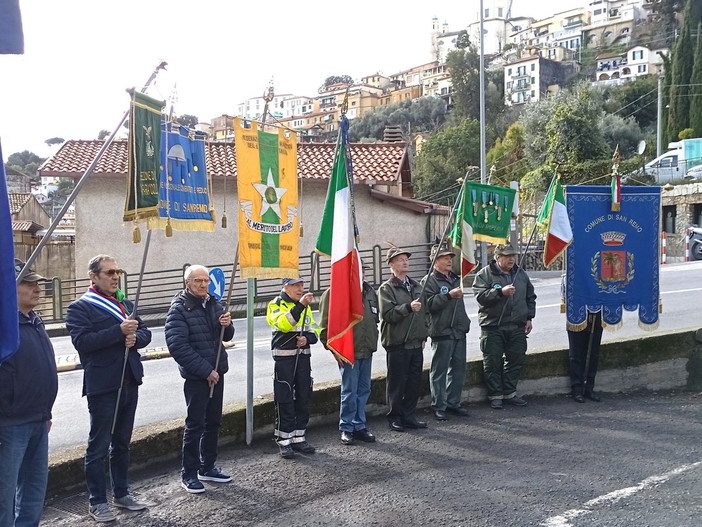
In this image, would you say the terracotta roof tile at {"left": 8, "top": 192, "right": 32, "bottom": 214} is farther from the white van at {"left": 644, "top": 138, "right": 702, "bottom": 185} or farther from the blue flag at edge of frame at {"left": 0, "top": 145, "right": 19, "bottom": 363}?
the blue flag at edge of frame at {"left": 0, "top": 145, "right": 19, "bottom": 363}

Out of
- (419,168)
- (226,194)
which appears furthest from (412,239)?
(419,168)

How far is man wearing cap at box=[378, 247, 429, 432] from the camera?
24.9ft

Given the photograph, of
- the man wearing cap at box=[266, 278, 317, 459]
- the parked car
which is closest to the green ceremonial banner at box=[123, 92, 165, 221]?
the man wearing cap at box=[266, 278, 317, 459]

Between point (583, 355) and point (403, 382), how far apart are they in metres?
2.54

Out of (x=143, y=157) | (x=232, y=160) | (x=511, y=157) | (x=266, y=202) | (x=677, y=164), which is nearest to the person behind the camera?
(x=143, y=157)

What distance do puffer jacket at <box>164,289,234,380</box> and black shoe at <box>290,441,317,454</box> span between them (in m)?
1.08

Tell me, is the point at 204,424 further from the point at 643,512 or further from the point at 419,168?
the point at 419,168

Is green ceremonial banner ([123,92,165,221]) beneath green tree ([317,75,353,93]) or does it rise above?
beneath

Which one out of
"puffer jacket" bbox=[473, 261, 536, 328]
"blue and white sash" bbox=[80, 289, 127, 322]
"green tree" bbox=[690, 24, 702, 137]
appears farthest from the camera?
"green tree" bbox=[690, 24, 702, 137]

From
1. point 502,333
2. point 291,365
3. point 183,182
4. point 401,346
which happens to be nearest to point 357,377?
point 401,346

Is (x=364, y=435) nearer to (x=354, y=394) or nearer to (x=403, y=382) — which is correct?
(x=354, y=394)

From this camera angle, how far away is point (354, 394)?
285 inches

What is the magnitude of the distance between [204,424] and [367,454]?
1.54 meters

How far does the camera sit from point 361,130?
4336 inches
